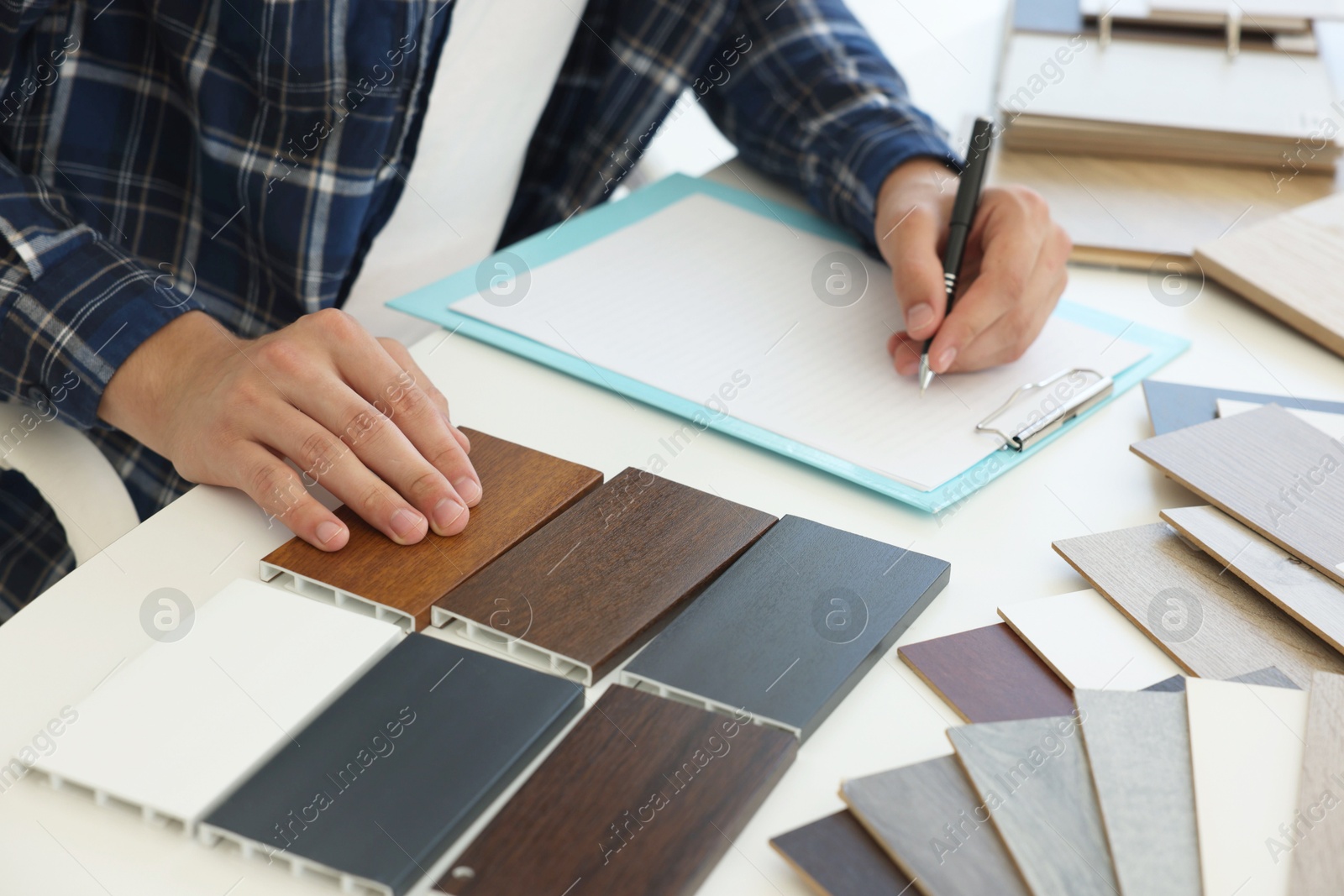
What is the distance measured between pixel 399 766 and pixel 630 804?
0.13 meters

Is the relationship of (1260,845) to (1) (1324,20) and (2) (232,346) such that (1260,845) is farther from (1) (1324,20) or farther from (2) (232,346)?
(1) (1324,20)

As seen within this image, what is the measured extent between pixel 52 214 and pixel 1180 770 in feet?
3.19

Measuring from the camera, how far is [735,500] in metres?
0.86

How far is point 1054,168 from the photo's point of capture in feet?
4.84

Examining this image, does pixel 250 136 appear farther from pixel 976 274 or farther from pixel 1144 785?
pixel 1144 785

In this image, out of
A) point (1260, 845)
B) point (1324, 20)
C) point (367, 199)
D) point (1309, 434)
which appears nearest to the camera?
point (1260, 845)

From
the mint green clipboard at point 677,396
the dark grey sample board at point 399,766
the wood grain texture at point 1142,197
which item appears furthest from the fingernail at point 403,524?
the wood grain texture at point 1142,197

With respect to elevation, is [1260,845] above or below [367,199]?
above

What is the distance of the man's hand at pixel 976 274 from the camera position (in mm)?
1028

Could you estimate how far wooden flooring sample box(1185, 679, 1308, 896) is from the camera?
0.55m

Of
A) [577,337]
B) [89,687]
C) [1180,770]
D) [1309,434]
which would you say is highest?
[1309,434]

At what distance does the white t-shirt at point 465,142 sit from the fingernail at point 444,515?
17.8 inches

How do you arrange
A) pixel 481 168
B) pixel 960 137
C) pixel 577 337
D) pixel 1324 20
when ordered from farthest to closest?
pixel 1324 20, pixel 960 137, pixel 481 168, pixel 577 337

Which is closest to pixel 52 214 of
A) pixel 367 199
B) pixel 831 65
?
pixel 367 199
